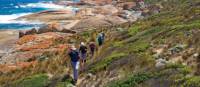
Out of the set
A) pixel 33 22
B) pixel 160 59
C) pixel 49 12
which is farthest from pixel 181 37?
pixel 49 12

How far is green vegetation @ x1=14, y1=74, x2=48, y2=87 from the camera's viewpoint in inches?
961

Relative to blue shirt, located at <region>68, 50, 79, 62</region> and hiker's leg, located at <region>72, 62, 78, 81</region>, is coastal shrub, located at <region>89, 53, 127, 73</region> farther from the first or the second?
blue shirt, located at <region>68, 50, 79, 62</region>

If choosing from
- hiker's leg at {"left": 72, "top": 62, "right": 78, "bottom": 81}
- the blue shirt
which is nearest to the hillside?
hiker's leg at {"left": 72, "top": 62, "right": 78, "bottom": 81}

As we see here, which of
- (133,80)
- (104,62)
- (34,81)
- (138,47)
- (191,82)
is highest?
(191,82)

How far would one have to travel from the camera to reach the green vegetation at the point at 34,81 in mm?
24406

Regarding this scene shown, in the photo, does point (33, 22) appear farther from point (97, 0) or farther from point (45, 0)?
point (45, 0)

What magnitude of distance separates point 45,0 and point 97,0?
2723 centimetres

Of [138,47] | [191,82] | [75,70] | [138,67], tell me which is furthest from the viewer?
[138,47]

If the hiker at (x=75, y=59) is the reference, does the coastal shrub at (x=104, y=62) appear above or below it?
below

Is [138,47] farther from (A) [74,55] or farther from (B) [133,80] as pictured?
(B) [133,80]

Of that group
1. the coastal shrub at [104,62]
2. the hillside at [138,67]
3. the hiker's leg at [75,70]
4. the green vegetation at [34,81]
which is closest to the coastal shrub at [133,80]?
the hillside at [138,67]

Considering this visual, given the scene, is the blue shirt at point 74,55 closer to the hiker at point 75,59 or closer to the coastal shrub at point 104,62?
the hiker at point 75,59

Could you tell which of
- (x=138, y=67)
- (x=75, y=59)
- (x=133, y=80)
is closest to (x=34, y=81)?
(x=75, y=59)

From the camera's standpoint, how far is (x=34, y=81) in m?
24.8
